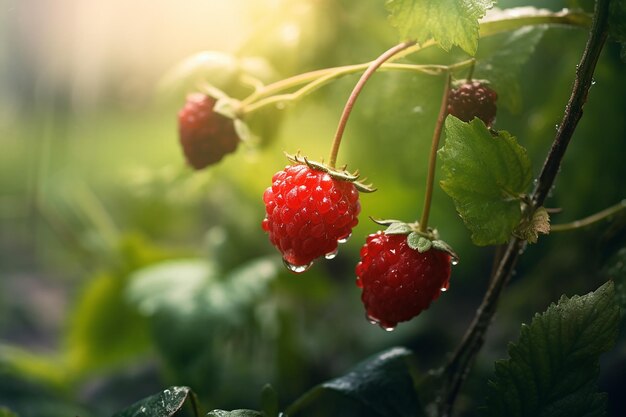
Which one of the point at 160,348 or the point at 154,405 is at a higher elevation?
the point at 154,405

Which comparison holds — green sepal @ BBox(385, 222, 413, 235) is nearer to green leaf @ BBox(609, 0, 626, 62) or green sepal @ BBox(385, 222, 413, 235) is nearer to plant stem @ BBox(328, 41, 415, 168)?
plant stem @ BBox(328, 41, 415, 168)

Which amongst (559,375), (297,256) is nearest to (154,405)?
(297,256)

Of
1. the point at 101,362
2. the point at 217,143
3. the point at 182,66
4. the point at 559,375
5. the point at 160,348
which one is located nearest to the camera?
the point at 559,375

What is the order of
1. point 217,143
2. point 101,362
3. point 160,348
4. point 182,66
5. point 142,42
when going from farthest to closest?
point 142,42, point 101,362, point 160,348, point 182,66, point 217,143

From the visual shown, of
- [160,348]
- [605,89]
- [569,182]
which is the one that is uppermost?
[605,89]

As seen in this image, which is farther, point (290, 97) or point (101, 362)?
point (101, 362)

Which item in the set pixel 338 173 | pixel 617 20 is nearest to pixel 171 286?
pixel 338 173

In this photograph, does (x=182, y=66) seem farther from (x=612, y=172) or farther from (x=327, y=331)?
(x=327, y=331)
